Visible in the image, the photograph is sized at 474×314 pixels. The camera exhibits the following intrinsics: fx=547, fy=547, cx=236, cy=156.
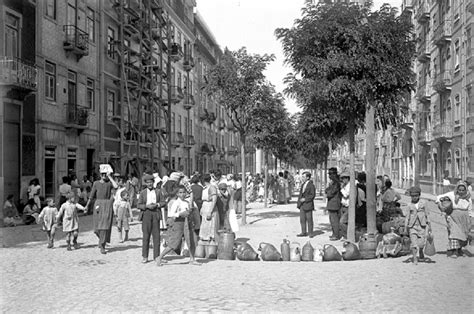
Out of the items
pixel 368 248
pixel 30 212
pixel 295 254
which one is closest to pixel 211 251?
pixel 295 254

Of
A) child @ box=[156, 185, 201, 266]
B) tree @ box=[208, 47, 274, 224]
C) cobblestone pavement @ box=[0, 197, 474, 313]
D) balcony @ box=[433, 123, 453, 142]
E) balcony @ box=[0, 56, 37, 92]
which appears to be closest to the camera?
cobblestone pavement @ box=[0, 197, 474, 313]

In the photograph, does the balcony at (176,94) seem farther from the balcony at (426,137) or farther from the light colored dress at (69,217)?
the light colored dress at (69,217)

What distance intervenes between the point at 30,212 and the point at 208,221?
9.13 m

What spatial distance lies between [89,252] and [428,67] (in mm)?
37382

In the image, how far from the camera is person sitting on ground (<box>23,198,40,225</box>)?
17.6 meters

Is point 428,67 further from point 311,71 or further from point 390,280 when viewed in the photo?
point 390,280

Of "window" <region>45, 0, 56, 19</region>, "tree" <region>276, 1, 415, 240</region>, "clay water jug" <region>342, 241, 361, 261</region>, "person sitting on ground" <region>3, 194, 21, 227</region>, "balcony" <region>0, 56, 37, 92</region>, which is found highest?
"window" <region>45, 0, 56, 19</region>

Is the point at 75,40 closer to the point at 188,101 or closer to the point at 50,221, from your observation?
the point at 50,221

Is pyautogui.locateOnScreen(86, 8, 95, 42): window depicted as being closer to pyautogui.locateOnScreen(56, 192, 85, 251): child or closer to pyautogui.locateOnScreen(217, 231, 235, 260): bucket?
pyautogui.locateOnScreen(56, 192, 85, 251): child

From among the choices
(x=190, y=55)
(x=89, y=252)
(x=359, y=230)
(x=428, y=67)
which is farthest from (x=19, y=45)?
(x=428, y=67)

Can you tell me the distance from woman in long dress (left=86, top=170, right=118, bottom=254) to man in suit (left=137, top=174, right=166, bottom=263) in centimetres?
139

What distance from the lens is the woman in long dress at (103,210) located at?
11305 millimetres

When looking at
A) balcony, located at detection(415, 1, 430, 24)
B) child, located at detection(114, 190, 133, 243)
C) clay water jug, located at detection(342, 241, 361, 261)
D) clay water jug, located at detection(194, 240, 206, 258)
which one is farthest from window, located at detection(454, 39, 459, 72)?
clay water jug, located at detection(194, 240, 206, 258)

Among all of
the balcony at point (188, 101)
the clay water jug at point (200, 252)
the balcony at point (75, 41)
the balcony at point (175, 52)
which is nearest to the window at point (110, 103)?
the balcony at point (75, 41)
